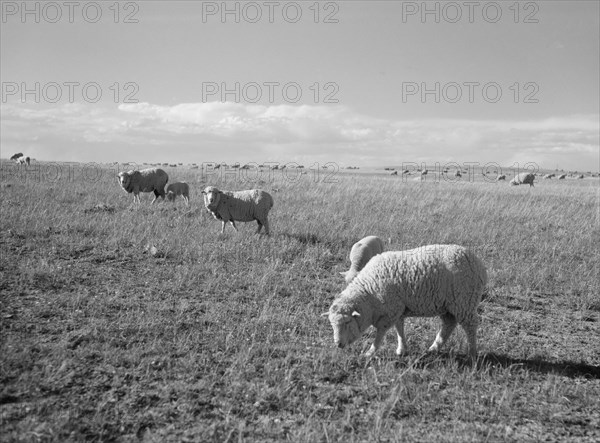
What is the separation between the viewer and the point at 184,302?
699 centimetres

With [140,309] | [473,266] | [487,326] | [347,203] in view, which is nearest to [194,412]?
[140,309]

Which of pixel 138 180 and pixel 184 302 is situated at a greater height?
pixel 138 180

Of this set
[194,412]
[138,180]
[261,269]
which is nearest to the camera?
[194,412]

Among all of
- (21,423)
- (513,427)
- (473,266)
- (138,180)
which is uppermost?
(138,180)

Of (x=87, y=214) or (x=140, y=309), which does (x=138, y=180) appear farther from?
(x=140, y=309)

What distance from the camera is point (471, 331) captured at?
5605 mm

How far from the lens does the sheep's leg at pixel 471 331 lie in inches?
219

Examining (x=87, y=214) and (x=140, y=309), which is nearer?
(x=140, y=309)

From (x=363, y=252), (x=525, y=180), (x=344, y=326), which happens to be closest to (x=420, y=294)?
(x=344, y=326)

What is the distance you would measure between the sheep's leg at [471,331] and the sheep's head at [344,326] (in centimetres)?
144

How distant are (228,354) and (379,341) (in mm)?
1911

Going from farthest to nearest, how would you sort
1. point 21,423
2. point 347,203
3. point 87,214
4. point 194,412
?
point 347,203 → point 87,214 → point 194,412 → point 21,423

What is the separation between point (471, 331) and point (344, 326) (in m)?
1.71

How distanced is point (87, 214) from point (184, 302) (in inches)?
333
